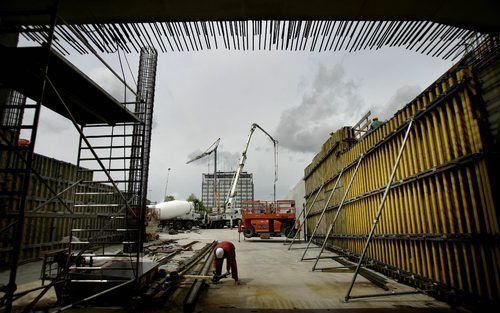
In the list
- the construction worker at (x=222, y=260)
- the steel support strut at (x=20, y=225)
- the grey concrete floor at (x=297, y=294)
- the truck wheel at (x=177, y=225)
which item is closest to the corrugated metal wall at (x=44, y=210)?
the construction worker at (x=222, y=260)

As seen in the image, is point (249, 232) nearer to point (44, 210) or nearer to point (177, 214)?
point (44, 210)

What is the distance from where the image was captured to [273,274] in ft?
29.6

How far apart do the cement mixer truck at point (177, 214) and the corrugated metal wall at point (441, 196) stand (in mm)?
31294

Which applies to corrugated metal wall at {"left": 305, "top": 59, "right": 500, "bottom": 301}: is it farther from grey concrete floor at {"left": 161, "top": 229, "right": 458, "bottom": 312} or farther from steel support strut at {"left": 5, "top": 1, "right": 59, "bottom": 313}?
steel support strut at {"left": 5, "top": 1, "right": 59, "bottom": 313}

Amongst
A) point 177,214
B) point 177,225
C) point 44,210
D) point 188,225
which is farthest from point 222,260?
point 188,225

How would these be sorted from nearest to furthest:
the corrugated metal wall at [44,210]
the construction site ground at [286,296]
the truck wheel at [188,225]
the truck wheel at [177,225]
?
the construction site ground at [286,296], the corrugated metal wall at [44,210], the truck wheel at [177,225], the truck wheel at [188,225]

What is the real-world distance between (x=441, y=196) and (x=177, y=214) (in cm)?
3512

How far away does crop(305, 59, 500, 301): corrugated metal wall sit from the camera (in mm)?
5070

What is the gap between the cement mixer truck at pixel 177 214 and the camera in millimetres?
37406

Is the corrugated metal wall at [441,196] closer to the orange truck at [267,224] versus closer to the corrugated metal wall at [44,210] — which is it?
the corrugated metal wall at [44,210]

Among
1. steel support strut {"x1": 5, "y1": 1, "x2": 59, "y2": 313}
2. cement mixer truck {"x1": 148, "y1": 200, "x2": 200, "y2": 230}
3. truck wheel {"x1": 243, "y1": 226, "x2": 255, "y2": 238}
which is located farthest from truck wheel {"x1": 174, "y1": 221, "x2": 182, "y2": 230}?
steel support strut {"x1": 5, "y1": 1, "x2": 59, "y2": 313}

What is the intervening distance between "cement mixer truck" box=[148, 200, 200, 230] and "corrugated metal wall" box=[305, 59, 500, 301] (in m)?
31.3

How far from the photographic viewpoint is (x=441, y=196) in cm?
610

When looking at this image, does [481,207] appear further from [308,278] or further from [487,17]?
[308,278]
